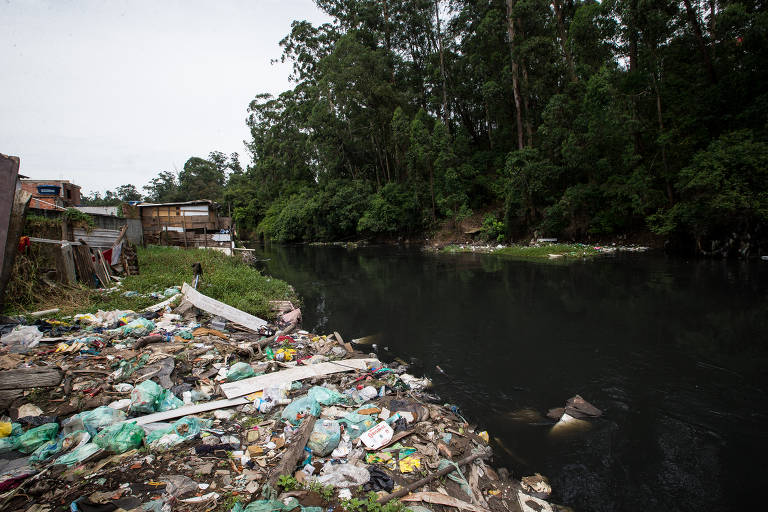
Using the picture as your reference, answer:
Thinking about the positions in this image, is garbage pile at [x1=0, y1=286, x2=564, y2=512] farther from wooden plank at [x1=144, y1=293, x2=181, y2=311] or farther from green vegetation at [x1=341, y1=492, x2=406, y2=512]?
wooden plank at [x1=144, y1=293, x2=181, y2=311]

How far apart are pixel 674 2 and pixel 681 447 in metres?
20.9

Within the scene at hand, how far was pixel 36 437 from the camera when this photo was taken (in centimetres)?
328

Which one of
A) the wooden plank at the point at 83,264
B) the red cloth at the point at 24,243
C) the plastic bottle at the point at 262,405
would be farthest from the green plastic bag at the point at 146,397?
the wooden plank at the point at 83,264

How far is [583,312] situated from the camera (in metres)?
9.44

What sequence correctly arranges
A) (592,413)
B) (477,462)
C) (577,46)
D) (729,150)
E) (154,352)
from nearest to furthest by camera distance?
(477,462) → (592,413) → (154,352) → (729,150) → (577,46)

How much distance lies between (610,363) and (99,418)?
7484mm

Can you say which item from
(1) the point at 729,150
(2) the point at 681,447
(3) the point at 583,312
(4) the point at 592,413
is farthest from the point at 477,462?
(1) the point at 729,150

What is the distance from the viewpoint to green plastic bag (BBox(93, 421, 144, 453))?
3219mm

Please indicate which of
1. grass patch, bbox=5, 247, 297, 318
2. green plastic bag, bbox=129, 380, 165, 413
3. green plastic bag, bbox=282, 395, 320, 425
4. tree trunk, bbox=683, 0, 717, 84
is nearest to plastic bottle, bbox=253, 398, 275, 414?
green plastic bag, bbox=282, 395, 320, 425

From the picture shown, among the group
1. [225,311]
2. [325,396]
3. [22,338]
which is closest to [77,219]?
[22,338]

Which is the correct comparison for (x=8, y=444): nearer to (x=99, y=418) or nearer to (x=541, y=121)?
(x=99, y=418)

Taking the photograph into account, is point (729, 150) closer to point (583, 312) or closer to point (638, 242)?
point (638, 242)

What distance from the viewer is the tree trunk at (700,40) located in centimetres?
1642

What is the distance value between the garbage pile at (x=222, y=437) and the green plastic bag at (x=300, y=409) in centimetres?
2
